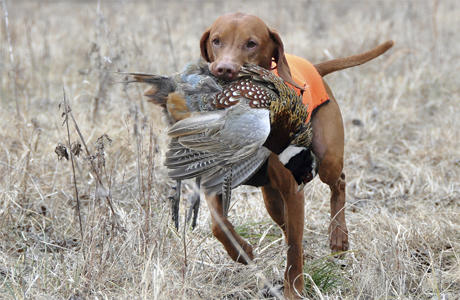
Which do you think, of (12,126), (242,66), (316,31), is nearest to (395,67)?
(316,31)

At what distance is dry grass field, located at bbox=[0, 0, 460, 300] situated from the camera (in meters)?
2.84

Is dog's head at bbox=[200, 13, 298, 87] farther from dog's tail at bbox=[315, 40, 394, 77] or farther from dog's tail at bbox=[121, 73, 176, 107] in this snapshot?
dog's tail at bbox=[315, 40, 394, 77]

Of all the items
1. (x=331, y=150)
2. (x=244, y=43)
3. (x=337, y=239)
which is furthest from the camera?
(x=337, y=239)

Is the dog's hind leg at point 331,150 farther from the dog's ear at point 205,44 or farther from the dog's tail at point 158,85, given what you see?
the dog's tail at point 158,85

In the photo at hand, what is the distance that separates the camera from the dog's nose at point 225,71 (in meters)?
2.74

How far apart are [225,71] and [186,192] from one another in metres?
1.99

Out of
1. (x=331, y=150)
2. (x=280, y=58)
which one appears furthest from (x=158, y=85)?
(x=331, y=150)

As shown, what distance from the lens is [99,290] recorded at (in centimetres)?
268

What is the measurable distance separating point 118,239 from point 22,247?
77 cm

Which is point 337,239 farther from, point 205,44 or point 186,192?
point 186,192

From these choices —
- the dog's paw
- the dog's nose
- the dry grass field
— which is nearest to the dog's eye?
the dog's nose

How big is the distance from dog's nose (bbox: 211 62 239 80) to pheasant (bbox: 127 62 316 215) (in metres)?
0.03

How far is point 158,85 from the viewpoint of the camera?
2.80 m

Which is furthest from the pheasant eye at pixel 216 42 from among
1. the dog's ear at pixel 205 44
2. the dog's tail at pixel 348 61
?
the dog's tail at pixel 348 61
